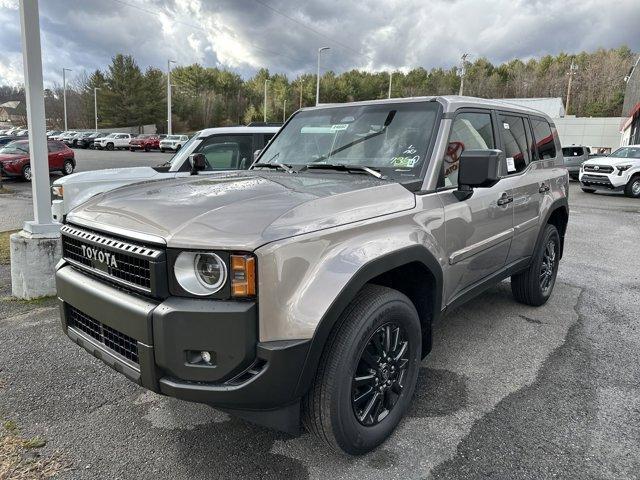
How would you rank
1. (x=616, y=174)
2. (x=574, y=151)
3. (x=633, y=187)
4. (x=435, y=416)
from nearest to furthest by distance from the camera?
(x=435, y=416) < (x=616, y=174) < (x=633, y=187) < (x=574, y=151)

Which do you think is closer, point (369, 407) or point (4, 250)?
point (369, 407)

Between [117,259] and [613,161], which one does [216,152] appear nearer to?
[117,259]

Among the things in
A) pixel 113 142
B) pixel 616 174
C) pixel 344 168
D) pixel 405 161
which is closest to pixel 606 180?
pixel 616 174

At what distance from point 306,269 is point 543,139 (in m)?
3.69

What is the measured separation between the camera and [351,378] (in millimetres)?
2346

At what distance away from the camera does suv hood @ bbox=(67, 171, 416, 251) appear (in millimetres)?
2049

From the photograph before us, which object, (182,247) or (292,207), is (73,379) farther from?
(292,207)

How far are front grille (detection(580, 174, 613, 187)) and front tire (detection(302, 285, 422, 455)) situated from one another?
55.4 feet

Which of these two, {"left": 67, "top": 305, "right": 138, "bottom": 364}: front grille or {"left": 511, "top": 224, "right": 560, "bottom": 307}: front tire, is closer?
{"left": 67, "top": 305, "right": 138, "bottom": 364}: front grille

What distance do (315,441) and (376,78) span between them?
322 feet

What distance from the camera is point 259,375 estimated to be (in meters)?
2.02

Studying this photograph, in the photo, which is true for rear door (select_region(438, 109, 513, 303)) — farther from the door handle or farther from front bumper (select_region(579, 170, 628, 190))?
front bumper (select_region(579, 170, 628, 190))

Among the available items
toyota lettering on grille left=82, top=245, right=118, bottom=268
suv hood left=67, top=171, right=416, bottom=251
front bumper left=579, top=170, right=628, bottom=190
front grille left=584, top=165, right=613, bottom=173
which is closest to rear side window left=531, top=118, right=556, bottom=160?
suv hood left=67, top=171, right=416, bottom=251

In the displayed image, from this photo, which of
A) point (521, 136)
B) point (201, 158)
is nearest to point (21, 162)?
point (201, 158)
